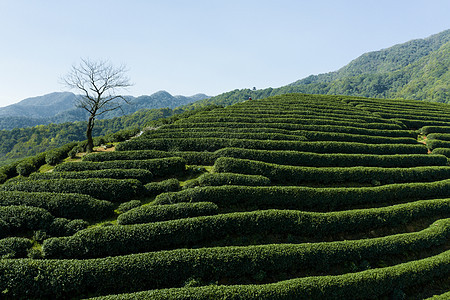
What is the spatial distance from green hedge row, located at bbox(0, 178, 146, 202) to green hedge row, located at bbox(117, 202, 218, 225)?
2680mm

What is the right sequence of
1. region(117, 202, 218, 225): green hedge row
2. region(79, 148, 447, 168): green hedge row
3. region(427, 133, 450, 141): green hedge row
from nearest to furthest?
region(117, 202, 218, 225): green hedge row < region(79, 148, 447, 168): green hedge row < region(427, 133, 450, 141): green hedge row

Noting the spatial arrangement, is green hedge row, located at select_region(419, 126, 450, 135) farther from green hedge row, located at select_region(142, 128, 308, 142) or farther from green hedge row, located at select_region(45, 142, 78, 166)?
green hedge row, located at select_region(45, 142, 78, 166)

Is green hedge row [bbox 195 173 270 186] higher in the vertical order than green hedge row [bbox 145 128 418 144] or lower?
lower

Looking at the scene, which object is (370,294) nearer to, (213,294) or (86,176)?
(213,294)

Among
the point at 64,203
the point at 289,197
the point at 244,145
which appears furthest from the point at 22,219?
the point at 244,145

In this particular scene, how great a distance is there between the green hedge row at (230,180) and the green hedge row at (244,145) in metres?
6.34

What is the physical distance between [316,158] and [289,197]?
25.0ft

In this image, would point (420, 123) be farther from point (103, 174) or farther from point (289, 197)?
point (103, 174)

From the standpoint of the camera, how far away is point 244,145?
2408cm

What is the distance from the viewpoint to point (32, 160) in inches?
891

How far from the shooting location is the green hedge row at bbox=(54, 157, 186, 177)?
19.6m

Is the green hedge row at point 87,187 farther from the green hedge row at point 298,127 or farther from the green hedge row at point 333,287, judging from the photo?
the green hedge row at point 298,127

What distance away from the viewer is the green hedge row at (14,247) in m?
11.2

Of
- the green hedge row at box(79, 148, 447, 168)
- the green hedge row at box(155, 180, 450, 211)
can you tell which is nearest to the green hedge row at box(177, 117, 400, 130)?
the green hedge row at box(79, 148, 447, 168)
